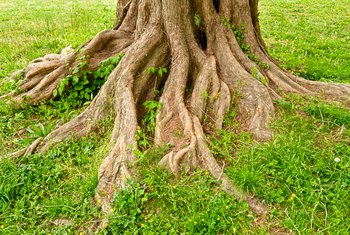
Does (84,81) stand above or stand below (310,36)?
above

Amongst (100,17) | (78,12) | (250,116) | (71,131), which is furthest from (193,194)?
(78,12)

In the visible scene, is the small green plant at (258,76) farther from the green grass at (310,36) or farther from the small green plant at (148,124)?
the green grass at (310,36)

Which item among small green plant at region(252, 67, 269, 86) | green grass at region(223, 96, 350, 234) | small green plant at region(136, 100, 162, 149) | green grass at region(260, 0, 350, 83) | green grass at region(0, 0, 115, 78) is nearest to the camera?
green grass at region(223, 96, 350, 234)

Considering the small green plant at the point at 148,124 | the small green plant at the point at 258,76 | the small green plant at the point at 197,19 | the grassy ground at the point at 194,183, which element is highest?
the small green plant at the point at 197,19

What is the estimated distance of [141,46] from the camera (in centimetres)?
496

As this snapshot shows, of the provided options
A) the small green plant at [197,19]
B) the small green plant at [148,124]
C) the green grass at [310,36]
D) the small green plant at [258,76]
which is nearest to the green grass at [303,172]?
the small green plant at [258,76]

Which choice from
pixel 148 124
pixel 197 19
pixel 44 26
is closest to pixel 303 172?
pixel 148 124

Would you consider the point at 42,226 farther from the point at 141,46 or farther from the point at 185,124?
the point at 141,46

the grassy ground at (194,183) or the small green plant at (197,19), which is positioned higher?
the small green plant at (197,19)

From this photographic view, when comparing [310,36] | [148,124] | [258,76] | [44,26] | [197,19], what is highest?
[197,19]

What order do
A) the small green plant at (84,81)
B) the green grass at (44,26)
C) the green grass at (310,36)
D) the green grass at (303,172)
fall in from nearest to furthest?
the green grass at (303,172), the small green plant at (84,81), the green grass at (310,36), the green grass at (44,26)

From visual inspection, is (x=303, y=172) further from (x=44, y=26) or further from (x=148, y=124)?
(x=44, y=26)

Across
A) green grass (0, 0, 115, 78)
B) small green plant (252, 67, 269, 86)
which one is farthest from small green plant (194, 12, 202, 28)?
green grass (0, 0, 115, 78)

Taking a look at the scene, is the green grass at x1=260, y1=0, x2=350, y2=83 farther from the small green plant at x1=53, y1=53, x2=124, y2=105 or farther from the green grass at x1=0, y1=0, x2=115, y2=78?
the green grass at x1=0, y1=0, x2=115, y2=78
